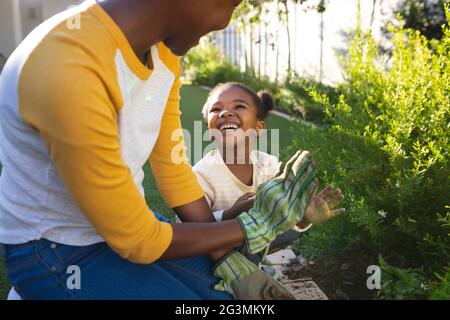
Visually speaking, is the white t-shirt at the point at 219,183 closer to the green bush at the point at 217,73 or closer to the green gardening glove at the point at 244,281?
the green gardening glove at the point at 244,281

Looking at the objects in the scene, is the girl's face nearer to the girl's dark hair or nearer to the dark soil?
the girl's dark hair

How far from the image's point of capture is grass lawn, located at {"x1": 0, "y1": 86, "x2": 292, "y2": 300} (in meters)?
3.83

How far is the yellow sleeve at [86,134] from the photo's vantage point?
47.6 inches

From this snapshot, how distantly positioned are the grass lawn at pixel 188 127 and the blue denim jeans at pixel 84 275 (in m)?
1.27

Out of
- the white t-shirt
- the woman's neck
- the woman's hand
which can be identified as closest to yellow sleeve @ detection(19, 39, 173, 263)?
the woman's neck

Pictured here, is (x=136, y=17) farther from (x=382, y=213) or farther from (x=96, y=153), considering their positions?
(x=382, y=213)

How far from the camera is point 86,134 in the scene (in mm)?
1225

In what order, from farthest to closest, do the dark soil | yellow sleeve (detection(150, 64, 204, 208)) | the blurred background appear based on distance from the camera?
the dark soil, the blurred background, yellow sleeve (detection(150, 64, 204, 208))

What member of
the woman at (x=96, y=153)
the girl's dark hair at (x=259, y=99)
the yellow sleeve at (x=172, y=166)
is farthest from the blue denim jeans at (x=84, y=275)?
the girl's dark hair at (x=259, y=99)

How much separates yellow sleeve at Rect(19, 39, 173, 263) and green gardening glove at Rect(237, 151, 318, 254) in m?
0.33

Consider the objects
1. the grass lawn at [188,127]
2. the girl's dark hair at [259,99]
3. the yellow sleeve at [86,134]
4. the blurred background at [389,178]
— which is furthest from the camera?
the grass lawn at [188,127]

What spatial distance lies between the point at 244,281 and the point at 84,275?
45 centimetres

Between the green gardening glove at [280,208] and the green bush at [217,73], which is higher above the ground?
the green gardening glove at [280,208]

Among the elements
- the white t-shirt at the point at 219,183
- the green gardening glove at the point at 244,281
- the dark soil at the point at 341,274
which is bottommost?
the dark soil at the point at 341,274
